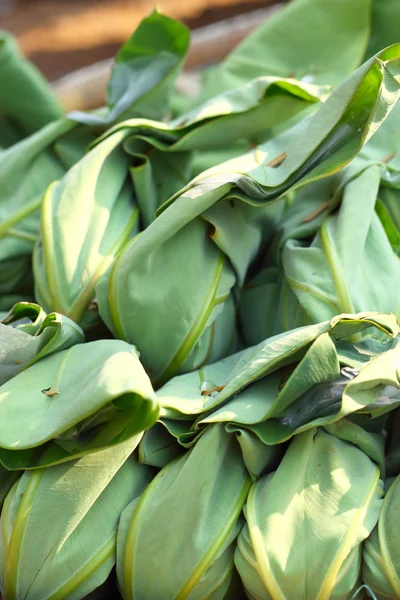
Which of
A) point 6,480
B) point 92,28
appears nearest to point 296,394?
point 6,480

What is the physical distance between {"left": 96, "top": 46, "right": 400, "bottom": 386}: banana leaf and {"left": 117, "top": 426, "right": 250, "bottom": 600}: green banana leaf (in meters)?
0.10

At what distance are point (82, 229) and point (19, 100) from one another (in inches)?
15.2

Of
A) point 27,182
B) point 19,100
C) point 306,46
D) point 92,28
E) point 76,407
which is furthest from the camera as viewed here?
point 92,28

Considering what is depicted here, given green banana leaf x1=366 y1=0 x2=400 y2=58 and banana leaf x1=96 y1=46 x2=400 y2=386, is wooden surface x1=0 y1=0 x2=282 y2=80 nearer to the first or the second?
green banana leaf x1=366 y1=0 x2=400 y2=58

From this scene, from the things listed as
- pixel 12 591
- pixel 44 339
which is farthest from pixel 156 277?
pixel 12 591

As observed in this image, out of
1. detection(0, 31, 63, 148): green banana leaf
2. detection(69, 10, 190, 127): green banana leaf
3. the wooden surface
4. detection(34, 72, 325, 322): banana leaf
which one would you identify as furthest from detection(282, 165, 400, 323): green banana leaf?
the wooden surface

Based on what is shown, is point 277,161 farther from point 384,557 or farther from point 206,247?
point 384,557

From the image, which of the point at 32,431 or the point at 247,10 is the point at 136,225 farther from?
the point at 247,10

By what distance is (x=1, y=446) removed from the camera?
451mm

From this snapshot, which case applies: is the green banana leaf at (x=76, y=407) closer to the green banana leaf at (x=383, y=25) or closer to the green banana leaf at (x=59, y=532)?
the green banana leaf at (x=59, y=532)

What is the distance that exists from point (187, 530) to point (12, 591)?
0.39 ft

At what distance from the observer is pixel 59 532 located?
465 millimetres

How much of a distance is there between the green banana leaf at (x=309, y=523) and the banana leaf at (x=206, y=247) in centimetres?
12

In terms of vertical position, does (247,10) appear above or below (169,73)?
below
